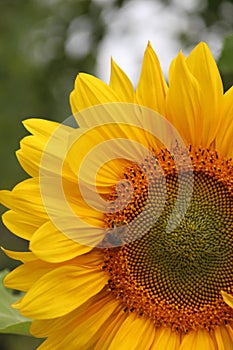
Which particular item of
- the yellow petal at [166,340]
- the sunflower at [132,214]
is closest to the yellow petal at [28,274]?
the sunflower at [132,214]

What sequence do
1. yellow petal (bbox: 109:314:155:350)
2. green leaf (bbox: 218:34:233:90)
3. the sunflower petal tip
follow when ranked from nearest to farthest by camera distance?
the sunflower petal tip → yellow petal (bbox: 109:314:155:350) → green leaf (bbox: 218:34:233:90)

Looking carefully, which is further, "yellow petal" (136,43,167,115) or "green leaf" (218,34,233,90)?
"green leaf" (218,34,233,90)

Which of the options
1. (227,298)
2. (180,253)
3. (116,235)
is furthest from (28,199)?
(227,298)

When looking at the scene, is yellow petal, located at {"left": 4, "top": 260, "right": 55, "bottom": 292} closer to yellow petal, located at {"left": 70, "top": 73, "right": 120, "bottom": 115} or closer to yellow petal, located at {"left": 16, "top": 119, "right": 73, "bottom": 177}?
yellow petal, located at {"left": 16, "top": 119, "right": 73, "bottom": 177}

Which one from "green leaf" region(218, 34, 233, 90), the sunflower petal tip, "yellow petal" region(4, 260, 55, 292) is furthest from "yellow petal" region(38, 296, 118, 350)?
"green leaf" region(218, 34, 233, 90)

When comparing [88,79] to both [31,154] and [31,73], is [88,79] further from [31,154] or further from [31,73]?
[31,73]

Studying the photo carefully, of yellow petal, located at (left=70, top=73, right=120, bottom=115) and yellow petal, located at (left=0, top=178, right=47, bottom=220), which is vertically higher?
yellow petal, located at (left=70, top=73, right=120, bottom=115)

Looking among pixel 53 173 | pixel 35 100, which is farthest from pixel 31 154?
pixel 35 100

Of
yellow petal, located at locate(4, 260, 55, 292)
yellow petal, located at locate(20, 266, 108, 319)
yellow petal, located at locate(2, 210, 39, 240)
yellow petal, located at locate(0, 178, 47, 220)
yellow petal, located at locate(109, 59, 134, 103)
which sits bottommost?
yellow petal, located at locate(20, 266, 108, 319)
